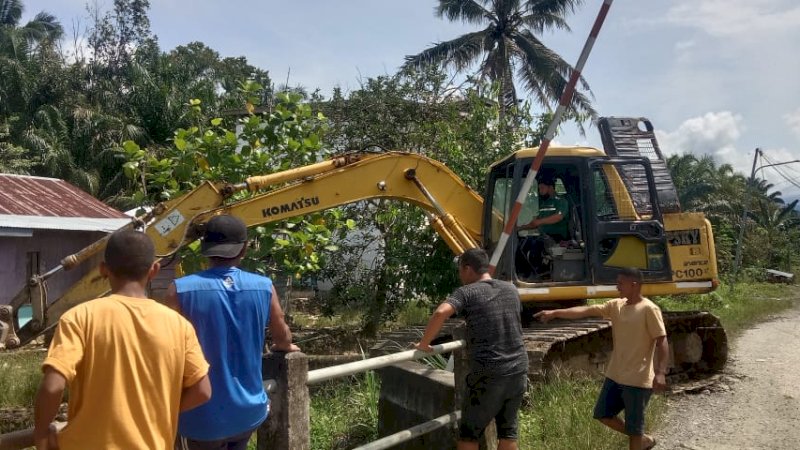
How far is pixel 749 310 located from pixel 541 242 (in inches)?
556

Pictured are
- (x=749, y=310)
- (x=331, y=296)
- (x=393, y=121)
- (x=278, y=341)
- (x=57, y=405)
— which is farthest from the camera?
(x=749, y=310)

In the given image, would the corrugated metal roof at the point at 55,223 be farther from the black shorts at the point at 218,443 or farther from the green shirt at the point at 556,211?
the black shorts at the point at 218,443

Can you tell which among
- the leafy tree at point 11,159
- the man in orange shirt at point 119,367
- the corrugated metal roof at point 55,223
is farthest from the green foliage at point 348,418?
the leafy tree at point 11,159

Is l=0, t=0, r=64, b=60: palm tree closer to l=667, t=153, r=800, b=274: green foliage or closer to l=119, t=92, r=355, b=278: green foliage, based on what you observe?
l=119, t=92, r=355, b=278: green foliage

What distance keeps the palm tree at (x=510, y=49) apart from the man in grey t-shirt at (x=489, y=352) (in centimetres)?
2352

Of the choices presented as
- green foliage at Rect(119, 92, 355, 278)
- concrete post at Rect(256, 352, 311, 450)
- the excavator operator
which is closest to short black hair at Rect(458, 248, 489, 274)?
concrete post at Rect(256, 352, 311, 450)

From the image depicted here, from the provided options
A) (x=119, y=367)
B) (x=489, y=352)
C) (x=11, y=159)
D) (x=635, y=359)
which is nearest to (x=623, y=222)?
(x=635, y=359)

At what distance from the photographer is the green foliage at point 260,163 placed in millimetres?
8445

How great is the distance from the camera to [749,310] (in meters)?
20.5

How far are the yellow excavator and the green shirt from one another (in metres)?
0.07

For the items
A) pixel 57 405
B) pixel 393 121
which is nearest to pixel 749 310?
pixel 393 121

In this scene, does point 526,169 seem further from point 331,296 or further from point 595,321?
point 331,296

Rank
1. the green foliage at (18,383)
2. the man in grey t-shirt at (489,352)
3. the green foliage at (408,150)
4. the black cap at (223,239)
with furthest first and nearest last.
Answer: the green foliage at (408,150)
the green foliage at (18,383)
the man in grey t-shirt at (489,352)
the black cap at (223,239)

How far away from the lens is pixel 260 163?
866cm
